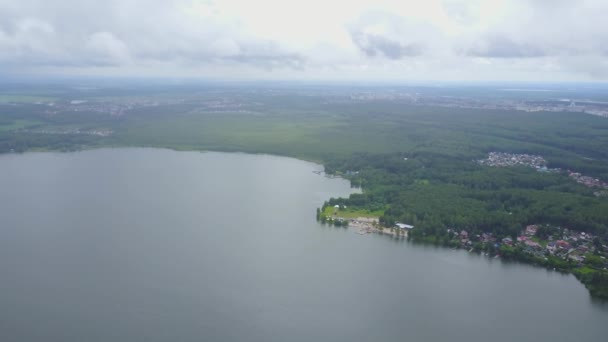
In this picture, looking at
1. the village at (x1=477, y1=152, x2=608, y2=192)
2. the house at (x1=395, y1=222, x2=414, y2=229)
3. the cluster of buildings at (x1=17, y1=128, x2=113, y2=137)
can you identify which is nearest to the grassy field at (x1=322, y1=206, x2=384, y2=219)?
the house at (x1=395, y1=222, x2=414, y2=229)

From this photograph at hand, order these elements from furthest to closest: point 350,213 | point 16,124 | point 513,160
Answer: point 16,124 → point 513,160 → point 350,213

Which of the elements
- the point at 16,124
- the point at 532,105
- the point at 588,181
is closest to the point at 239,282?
the point at 588,181

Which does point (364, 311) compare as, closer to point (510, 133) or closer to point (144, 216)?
point (144, 216)

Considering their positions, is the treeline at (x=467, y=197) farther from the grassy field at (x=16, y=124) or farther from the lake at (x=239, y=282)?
the grassy field at (x=16, y=124)

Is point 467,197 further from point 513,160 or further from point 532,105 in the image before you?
point 532,105

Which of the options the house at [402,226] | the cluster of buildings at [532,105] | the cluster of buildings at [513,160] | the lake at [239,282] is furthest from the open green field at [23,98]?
the house at [402,226]

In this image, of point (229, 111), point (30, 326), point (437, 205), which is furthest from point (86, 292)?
point (229, 111)
